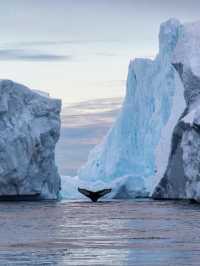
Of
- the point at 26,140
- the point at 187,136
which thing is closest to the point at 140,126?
the point at 26,140

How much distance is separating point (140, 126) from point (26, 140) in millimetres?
16891

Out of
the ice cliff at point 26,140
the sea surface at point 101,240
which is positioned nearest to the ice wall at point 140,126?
the ice cliff at point 26,140

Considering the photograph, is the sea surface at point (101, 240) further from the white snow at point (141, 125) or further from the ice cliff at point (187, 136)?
the white snow at point (141, 125)

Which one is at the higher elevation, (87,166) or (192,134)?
(192,134)

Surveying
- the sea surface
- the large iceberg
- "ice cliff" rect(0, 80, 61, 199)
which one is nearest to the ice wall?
the large iceberg

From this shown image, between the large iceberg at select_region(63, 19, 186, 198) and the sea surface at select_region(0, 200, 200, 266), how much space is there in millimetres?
28307

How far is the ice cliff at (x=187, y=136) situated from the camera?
48094 mm

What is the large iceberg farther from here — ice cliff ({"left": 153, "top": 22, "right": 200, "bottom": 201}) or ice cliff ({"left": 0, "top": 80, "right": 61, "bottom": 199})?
ice cliff ({"left": 0, "top": 80, "right": 61, "bottom": 199})

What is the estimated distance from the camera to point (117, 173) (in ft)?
225

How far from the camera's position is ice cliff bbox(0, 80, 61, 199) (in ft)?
172

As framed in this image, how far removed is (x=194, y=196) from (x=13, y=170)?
35.2 ft

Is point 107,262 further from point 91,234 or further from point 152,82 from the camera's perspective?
point 152,82

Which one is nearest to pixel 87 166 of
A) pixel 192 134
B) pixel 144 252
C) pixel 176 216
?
pixel 192 134

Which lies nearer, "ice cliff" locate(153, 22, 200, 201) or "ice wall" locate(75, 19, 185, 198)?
"ice cliff" locate(153, 22, 200, 201)
